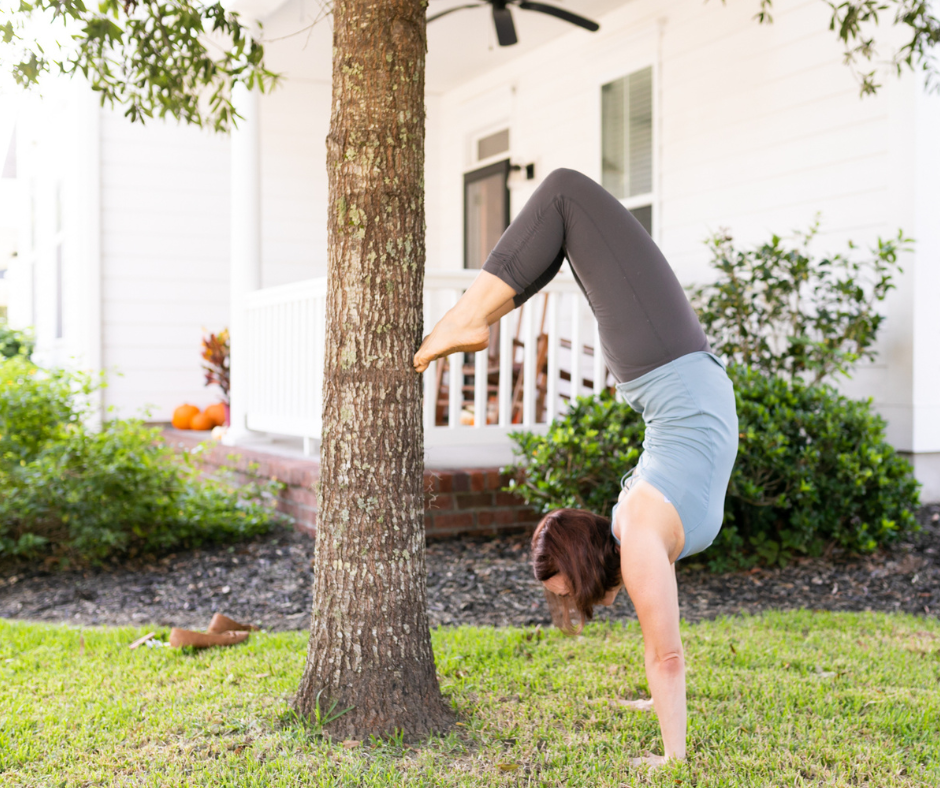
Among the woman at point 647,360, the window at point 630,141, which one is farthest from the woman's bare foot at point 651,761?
the window at point 630,141

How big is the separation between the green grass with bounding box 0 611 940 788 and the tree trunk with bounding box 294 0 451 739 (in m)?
0.17

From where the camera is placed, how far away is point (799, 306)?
5.05 m

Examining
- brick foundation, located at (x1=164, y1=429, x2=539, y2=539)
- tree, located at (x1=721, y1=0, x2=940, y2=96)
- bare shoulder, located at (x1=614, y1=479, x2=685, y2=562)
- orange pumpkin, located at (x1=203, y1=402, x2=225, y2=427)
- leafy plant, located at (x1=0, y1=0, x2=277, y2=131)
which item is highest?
tree, located at (x1=721, y1=0, x2=940, y2=96)

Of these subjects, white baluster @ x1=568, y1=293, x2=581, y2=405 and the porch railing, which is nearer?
the porch railing

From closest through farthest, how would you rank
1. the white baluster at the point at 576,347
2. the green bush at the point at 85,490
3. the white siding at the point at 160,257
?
the green bush at the point at 85,490 → the white baluster at the point at 576,347 → the white siding at the point at 160,257

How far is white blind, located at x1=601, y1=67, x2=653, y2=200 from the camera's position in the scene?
6.32 m

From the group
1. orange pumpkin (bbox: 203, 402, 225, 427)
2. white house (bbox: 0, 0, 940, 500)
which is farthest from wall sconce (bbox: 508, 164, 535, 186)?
A: orange pumpkin (bbox: 203, 402, 225, 427)

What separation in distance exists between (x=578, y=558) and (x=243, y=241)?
15.3 feet

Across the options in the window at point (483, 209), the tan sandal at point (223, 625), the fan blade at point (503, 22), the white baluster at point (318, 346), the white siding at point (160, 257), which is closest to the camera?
the tan sandal at point (223, 625)

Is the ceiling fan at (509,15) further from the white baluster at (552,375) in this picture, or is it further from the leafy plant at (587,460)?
the leafy plant at (587,460)

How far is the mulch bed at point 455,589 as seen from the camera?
3406 mm

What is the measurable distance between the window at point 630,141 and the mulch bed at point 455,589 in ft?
10.3

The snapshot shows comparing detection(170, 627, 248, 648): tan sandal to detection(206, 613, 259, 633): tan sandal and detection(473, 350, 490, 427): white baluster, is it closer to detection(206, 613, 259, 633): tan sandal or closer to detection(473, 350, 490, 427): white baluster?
detection(206, 613, 259, 633): tan sandal

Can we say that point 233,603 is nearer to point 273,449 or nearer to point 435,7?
point 273,449
